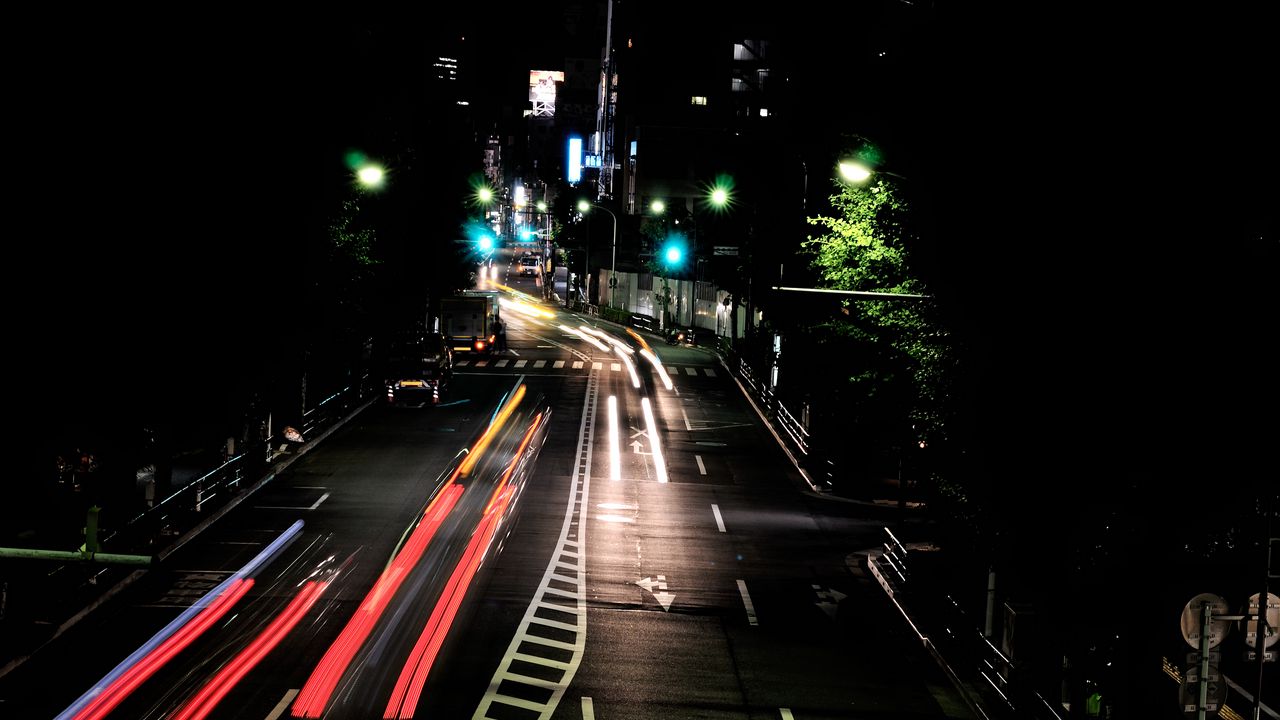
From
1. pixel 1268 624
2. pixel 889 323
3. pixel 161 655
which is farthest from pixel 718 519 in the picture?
pixel 1268 624

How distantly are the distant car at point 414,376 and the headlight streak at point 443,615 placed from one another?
14.5 m

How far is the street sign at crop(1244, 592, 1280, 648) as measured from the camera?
34.1 ft

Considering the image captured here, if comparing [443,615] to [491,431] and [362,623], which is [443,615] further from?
[491,431]

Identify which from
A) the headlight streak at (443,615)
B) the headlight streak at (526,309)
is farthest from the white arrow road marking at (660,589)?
the headlight streak at (526,309)

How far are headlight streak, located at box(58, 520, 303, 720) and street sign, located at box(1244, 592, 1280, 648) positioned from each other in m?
12.9

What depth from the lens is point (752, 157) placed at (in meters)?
57.7

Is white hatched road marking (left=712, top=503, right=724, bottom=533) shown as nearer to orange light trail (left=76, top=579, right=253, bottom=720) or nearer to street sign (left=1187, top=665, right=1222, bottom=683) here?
orange light trail (left=76, top=579, right=253, bottom=720)

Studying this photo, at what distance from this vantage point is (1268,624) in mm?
10492

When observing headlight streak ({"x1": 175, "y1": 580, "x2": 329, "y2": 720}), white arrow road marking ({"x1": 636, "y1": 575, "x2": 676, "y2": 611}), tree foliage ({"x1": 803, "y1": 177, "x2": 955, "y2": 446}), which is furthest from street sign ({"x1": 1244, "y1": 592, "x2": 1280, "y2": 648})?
headlight streak ({"x1": 175, "y1": 580, "x2": 329, "y2": 720})

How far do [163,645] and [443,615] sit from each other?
427 cm

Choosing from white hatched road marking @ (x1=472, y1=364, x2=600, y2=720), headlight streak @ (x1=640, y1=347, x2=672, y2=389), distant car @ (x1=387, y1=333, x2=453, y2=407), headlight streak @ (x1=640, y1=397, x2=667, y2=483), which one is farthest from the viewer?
headlight streak @ (x1=640, y1=347, x2=672, y2=389)

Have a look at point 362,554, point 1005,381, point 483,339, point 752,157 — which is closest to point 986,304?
point 1005,381

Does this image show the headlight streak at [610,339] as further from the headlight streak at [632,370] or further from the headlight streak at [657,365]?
the headlight streak at [632,370]

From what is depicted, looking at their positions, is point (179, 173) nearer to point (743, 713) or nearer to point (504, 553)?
point (504, 553)
